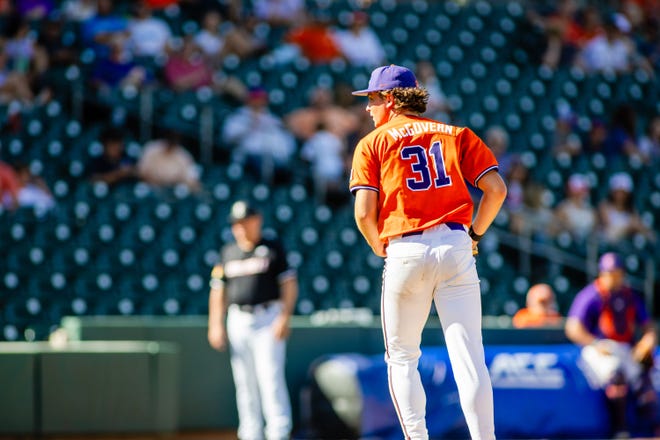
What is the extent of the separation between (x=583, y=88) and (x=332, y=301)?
19.1ft

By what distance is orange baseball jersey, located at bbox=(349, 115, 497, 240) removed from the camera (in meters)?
4.62

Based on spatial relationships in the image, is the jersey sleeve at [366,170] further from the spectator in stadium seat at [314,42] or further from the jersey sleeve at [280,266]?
the spectator in stadium seat at [314,42]

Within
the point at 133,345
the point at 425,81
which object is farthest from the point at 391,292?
the point at 425,81

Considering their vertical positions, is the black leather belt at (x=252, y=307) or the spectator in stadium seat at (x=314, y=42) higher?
the spectator in stadium seat at (x=314, y=42)

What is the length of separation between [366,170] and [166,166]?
7.18m

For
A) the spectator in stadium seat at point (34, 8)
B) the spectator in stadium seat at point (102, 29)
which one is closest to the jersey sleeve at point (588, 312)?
the spectator in stadium seat at point (102, 29)

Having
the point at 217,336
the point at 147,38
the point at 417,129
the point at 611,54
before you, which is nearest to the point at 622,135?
the point at 611,54

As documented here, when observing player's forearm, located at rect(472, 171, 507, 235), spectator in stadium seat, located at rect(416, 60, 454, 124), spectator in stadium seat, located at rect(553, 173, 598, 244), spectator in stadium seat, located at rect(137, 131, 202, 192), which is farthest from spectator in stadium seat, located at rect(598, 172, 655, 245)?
player's forearm, located at rect(472, 171, 507, 235)

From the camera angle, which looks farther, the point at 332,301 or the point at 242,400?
the point at 332,301

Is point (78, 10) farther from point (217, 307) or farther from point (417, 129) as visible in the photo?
point (417, 129)

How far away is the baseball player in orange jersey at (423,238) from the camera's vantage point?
459cm

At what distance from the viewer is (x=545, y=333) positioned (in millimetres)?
9430

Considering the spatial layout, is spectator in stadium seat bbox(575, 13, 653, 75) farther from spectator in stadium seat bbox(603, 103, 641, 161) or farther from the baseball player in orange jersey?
the baseball player in orange jersey

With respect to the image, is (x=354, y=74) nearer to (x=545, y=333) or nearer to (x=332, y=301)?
(x=332, y=301)
